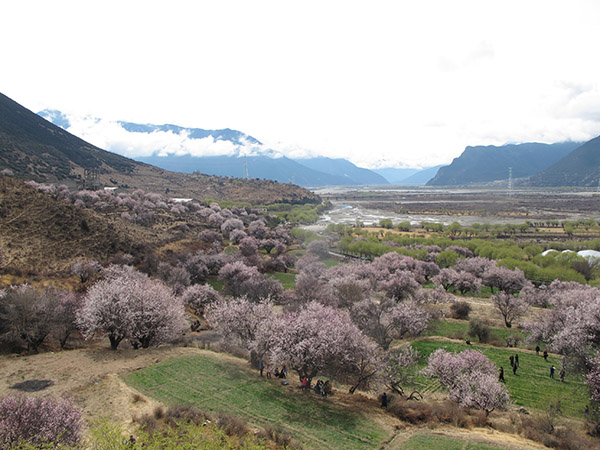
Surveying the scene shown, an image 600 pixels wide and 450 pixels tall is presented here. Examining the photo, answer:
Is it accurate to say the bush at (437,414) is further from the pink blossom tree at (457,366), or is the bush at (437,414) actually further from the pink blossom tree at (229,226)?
the pink blossom tree at (229,226)

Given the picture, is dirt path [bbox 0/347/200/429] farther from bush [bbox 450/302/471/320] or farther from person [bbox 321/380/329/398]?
bush [bbox 450/302/471/320]

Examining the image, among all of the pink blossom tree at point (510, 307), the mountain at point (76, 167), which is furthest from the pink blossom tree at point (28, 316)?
the mountain at point (76, 167)

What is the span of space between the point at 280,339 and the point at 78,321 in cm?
1539

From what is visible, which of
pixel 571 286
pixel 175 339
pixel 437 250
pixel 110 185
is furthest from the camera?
pixel 110 185

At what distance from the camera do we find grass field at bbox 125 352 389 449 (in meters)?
18.9

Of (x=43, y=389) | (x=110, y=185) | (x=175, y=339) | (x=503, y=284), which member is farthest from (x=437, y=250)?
(x=110, y=185)

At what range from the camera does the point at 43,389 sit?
20016 mm

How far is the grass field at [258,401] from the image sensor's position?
61.9 ft

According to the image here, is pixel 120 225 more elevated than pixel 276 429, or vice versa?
pixel 120 225

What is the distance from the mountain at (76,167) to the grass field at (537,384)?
11076 centimetres

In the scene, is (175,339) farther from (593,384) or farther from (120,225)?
(120,225)

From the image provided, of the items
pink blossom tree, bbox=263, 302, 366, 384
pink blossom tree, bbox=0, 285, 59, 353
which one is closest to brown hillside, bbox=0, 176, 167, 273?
pink blossom tree, bbox=0, 285, 59, 353

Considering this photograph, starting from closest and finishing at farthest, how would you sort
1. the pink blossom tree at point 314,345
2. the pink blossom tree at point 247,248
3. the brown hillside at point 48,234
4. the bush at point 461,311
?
1. the pink blossom tree at point 314,345
2. the brown hillside at point 48,234
3. the bush at point 461,311
4. the pink blossom tree at point 247,248

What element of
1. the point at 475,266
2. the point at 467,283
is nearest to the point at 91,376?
the point at 467,283
